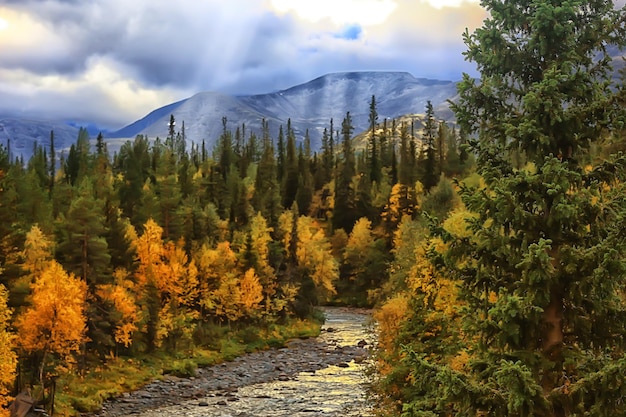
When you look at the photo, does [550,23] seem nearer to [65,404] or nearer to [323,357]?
[65,404]

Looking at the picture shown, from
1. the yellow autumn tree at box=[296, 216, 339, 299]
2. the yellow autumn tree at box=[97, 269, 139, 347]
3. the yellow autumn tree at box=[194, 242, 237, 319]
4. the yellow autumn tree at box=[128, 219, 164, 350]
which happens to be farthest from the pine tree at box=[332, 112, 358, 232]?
the yellow autumn tree at box=[97, 269, 139, 347]

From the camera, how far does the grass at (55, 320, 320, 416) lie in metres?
41.5

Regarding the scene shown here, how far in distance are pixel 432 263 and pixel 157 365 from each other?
157 feet

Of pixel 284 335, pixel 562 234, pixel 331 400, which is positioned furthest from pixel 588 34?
pixel 284 335

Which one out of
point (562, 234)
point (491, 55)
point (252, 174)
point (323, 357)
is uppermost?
point (252, 174)

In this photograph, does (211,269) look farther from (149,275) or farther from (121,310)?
(121,310)

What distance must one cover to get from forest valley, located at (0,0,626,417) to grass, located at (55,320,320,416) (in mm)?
255

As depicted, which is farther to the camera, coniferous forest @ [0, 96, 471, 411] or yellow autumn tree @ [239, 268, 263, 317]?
yellow autumn tree @ [239, 268, 263, 317]

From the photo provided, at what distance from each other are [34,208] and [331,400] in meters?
47.7

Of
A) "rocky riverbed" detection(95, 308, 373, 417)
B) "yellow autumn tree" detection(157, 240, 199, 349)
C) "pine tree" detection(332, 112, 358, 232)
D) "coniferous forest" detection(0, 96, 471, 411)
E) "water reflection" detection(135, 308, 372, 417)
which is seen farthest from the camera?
"pine tree" detection(332, 112, 358, 232)

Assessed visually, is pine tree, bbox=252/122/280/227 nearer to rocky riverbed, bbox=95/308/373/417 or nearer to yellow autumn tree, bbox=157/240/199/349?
yellow autumn tree, bbox=157/240/199/349

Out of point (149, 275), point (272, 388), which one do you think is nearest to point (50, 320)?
point (272, 388)

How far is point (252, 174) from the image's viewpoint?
132250mm

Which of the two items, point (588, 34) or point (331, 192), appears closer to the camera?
point (588, 34)
